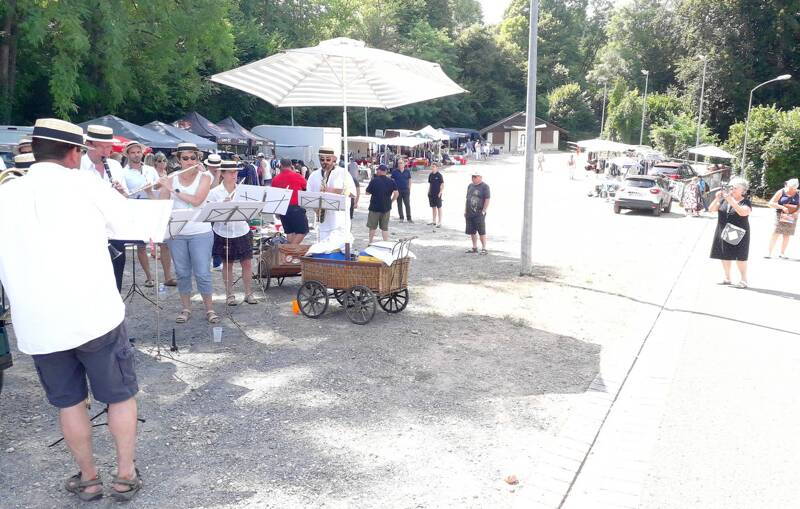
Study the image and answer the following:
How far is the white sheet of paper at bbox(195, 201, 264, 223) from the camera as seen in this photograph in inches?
273

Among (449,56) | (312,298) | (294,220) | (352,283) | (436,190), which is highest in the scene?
(449,56)

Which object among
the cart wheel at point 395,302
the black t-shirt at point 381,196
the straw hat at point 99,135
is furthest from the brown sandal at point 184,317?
the black t-shirt at point 381,196

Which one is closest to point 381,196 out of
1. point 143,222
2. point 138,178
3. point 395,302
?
point 138,178

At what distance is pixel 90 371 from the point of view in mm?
3766

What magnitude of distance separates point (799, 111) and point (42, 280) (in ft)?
121

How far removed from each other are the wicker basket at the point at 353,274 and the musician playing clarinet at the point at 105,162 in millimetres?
2055

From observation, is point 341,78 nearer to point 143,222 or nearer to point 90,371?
point 143,222

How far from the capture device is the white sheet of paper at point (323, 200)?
28.9 ft

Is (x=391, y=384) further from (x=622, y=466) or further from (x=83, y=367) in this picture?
(x=83, y=367)

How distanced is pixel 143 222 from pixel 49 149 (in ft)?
2.26

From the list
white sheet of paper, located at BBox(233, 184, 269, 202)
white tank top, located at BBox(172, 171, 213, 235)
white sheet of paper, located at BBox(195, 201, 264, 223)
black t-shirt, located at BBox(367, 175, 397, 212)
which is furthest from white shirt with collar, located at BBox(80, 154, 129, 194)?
black t-shirt, located at BBox(367, 175, 397, 212)

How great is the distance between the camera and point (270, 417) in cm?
519

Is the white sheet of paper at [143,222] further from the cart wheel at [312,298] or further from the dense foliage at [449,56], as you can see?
the dense foliage at [449,56]

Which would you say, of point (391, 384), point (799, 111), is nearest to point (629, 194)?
point (799, 111)
